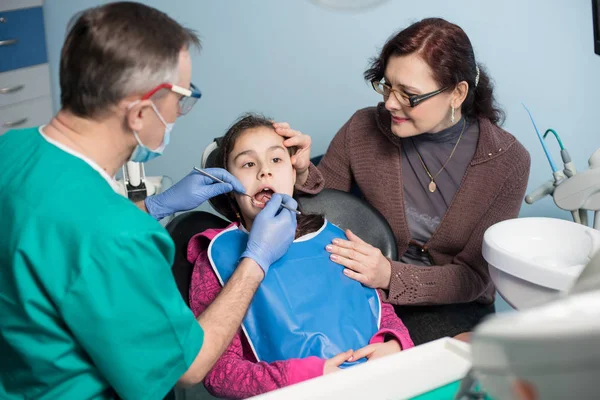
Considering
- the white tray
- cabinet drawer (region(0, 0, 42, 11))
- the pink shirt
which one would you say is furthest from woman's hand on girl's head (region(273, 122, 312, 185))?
cabinet drawer (region(0, 0, 42, 11))

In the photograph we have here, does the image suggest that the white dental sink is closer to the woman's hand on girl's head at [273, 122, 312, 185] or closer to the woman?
the woman

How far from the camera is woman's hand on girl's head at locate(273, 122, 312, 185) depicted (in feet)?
6.06

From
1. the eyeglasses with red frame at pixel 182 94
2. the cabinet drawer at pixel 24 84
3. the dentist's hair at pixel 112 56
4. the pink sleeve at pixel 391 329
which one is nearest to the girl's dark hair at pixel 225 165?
the pink sleeve at pixel 391 329

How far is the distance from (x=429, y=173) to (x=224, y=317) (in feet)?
3.17

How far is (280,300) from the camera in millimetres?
1643

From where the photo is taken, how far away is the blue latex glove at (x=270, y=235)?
152 centimetres

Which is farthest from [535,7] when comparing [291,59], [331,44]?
[291,59]

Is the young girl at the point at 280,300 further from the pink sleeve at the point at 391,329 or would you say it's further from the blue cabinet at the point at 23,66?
the blue cabinet at the point at 23,66

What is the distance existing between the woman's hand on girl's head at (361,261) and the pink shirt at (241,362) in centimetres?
9

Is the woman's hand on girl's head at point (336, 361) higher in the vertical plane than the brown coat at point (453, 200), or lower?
lower

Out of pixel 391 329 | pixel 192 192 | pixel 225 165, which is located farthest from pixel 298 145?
pixel 391 329

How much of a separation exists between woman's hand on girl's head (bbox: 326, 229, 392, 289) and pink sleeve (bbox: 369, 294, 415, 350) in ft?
0.23

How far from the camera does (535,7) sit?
278 centimetres

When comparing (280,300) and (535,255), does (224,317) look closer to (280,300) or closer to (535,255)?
(280,300)
